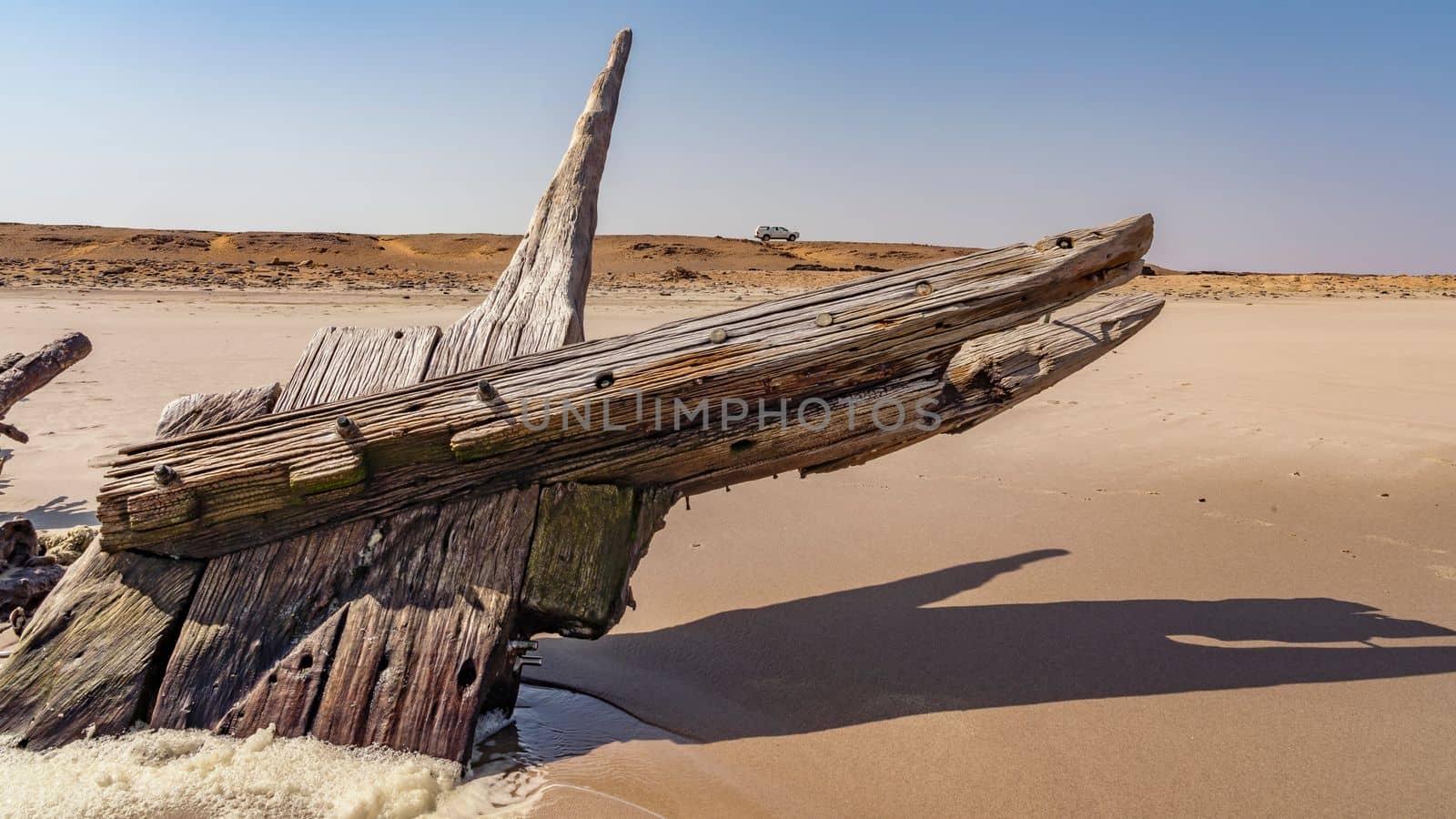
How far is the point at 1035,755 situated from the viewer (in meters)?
2.93

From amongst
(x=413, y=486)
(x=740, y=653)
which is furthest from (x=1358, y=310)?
(x=413, y=486)

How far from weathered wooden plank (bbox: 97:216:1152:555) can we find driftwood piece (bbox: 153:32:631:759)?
0.36 feet

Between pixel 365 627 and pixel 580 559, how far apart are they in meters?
0.63

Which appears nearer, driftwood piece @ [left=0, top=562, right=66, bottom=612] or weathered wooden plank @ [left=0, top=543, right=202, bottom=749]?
weathered wooden plank @ [left=0, top=543, right=202, bottom=749]

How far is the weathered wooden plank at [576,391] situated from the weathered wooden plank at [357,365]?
264 mm

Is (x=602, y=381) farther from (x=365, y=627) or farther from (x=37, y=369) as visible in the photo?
(x=37, y=369)

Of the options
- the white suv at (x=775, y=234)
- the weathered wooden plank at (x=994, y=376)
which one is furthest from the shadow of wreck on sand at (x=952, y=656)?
the white suv at (x=775, y=234)

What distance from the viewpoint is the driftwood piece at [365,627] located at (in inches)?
108

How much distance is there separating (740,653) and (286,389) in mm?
1820

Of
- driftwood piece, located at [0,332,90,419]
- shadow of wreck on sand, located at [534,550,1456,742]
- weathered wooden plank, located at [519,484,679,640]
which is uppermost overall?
driftwood piece, located at [0,332,90,419]

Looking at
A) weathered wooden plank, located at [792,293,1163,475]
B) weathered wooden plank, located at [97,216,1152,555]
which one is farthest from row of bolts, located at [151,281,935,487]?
weathered wooden plank, located at [792,293,1163,475]

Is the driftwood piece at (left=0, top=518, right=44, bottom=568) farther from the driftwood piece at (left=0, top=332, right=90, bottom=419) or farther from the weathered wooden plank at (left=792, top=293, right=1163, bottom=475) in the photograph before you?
the weathered wooden plank at (left=792, top=293, right=1163, bottom=475)

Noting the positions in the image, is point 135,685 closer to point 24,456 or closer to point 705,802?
point 705,802

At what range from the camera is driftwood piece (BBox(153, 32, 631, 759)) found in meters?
2.75
